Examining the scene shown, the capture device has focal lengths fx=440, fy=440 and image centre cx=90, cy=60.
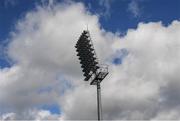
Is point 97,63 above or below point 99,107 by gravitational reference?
above

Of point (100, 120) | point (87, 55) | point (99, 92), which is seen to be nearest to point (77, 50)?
point (87, 55)

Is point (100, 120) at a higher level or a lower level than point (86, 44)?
lower

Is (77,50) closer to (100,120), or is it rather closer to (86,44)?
(86,44)

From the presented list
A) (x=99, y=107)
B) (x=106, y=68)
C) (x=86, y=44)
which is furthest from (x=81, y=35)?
(x=99, y=107)

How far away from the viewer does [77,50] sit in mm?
63250

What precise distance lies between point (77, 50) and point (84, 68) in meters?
2.80

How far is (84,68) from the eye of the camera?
206 feet

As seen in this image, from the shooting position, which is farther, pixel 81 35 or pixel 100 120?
pixel 81 35

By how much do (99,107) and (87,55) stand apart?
8474 mm

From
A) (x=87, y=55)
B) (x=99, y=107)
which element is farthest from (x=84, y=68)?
(x=99, y=107)

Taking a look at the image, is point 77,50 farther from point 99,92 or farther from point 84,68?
point 99,92

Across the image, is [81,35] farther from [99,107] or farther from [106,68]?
[99,107]

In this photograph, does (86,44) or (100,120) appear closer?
(100,120)

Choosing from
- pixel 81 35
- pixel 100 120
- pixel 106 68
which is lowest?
pixel 100 120
